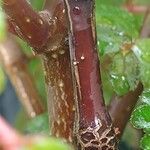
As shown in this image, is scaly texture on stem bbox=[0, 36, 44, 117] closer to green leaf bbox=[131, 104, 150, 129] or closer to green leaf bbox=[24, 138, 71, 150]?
green leaf bbox=[131, 104, 150, 129]

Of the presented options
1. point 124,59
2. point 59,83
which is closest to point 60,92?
point 59,83

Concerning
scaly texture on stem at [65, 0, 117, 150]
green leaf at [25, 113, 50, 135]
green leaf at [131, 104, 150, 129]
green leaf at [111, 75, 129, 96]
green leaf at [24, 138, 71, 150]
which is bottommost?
green leaf at [25, 113, 50, 135]

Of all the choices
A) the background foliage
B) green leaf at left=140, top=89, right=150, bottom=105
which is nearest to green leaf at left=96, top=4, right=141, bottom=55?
the background foliage

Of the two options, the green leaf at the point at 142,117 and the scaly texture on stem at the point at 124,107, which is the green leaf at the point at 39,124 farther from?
the green leaf at the point at 142,117

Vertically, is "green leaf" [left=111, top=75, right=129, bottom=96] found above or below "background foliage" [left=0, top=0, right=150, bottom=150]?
below

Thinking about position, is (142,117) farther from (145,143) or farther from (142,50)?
(142,50)

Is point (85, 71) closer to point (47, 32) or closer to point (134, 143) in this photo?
point (47, 32)

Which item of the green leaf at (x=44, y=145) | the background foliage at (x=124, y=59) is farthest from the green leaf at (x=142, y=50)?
the green leaf at (x=44, y=145)
